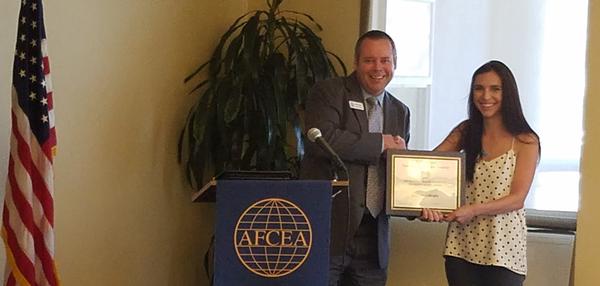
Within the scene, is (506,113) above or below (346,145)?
above

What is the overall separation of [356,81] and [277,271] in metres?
1.01

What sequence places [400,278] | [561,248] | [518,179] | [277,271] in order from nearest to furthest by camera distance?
1. [277,271]
2. [518,179]
3. [561,248]
4. [400,278]

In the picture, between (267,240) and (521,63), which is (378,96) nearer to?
(521,63)

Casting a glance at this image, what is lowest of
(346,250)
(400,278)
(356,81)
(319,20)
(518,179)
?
(400,278)

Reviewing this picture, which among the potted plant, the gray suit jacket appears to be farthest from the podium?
the potted plant

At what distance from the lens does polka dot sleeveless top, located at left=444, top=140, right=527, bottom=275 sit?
3303 millimetres

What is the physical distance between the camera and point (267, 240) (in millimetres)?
2725

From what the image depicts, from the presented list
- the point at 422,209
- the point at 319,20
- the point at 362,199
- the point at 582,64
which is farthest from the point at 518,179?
the point at 319,20

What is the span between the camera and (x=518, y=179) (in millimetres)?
3303

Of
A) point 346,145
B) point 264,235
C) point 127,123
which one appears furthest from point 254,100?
point 264,235

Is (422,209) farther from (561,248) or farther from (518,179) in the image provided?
(561,248)

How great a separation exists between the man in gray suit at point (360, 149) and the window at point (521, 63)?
0.76 metres

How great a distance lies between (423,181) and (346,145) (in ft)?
1.08

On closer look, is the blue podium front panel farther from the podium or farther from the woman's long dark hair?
the woman's long dark hair
